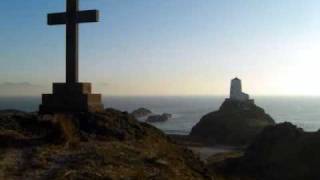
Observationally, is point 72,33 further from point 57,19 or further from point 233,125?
point 233,125

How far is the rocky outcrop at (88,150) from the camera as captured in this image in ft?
40.8

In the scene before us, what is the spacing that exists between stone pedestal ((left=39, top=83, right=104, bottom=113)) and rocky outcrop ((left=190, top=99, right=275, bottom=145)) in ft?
170

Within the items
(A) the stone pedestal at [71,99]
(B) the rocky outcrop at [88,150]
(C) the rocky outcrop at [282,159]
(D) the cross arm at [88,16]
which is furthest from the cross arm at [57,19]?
(C) the rocky outcrop at [282,159]

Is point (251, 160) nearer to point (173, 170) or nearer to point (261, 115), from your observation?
point (173, 170)

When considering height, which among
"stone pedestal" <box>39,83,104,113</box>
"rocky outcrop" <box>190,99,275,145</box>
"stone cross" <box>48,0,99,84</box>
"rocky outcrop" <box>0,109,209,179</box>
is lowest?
"rocky outcrop" <box>190,99,275,145</box>

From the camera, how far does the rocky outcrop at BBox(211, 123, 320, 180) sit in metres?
32.6

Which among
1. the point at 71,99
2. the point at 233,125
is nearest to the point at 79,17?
the point at 71,99

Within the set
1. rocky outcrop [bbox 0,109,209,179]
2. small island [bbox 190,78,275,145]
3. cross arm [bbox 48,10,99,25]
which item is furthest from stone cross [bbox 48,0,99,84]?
small island [bbox 190,78,275,145]

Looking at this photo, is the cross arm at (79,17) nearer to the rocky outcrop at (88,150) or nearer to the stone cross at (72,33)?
the stone cross at (72,33)

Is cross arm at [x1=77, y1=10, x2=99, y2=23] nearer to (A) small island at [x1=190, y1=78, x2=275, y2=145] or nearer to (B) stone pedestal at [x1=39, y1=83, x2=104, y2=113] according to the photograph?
(B) stone pedestal at [x1=39, y1=83, x2=104, y2=113]

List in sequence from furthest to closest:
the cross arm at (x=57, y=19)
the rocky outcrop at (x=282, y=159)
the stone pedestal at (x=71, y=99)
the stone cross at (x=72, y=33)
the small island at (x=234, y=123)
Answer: the small island at (x=234, y=123)
the rocky outcrop at (x=282, y=159)
the cross arm at (x=57, y=19)
the stone cross at (x=72, y=33)
the stone pedestal at (x=71, y=99)

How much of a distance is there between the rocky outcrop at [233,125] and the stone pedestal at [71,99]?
5180 centimetres

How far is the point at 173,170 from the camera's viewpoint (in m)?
13.8

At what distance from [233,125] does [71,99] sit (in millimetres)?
59255
